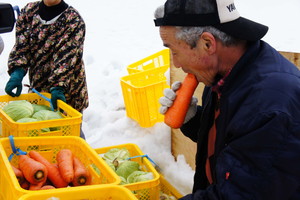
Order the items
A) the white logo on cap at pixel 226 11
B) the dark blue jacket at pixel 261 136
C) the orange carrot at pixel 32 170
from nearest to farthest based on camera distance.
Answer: the dark blue jacket at pixel 261 136
the white logo on cap at pixel 226 11
the orange carrot at pixel 32 170

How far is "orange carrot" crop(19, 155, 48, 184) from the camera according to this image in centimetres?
204

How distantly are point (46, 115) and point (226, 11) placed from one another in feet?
5.85

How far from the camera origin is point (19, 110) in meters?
3.00

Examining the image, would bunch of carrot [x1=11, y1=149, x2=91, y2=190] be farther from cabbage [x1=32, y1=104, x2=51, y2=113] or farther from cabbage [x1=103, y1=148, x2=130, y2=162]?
cabbage [x1=103, y1=148, x2=130, y2=162]

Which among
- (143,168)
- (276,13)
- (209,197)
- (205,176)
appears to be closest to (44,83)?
(143,168)

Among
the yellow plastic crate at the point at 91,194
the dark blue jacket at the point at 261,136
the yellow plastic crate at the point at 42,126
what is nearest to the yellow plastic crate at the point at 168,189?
the yellow plastic crate at the point at 42,126

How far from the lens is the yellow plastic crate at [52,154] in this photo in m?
1.90

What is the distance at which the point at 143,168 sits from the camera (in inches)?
141

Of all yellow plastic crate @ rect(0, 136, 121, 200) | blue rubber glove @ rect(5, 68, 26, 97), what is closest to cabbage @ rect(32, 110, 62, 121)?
blue rubber glove @ rect(5, 68, 26, 97)

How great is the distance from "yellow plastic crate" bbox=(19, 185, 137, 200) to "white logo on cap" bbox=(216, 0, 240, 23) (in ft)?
2.78

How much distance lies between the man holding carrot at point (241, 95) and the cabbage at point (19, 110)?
163 cm

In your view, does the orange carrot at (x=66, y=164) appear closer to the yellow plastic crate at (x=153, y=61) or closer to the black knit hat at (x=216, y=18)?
the black knit hat at (x=216, y=18)

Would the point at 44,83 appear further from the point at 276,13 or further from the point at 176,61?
the point at 276,13

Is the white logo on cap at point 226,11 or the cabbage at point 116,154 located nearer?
the white logo on cap at point 226,11
